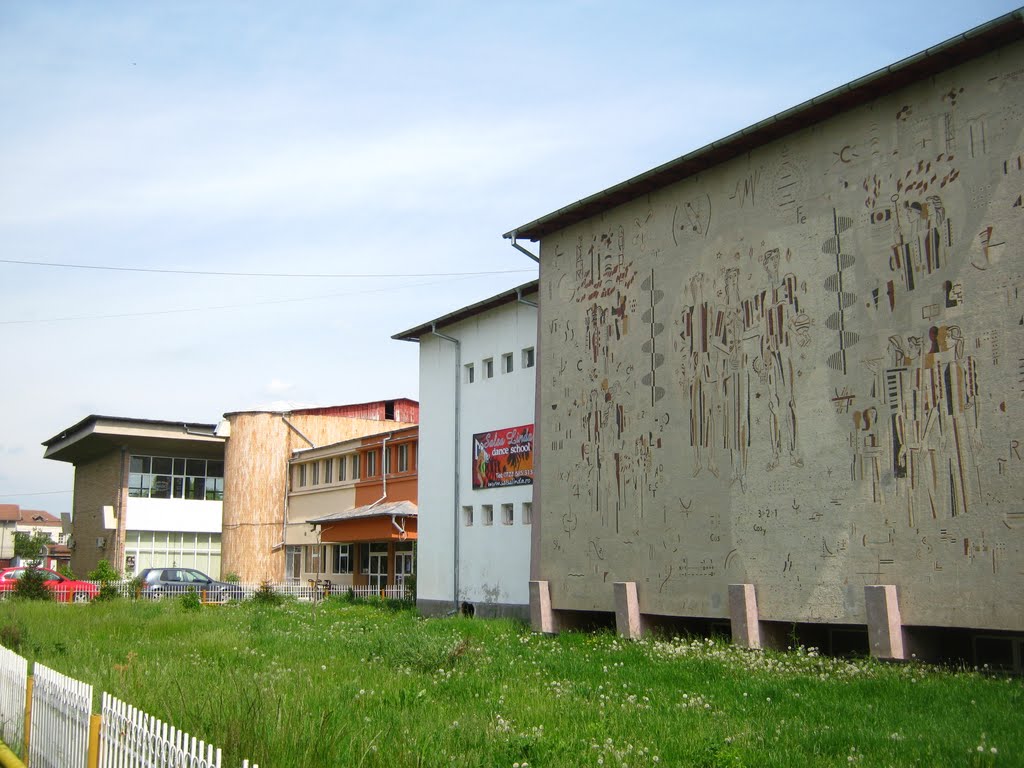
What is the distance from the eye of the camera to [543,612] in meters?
22.0

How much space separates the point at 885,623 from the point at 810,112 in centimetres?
872

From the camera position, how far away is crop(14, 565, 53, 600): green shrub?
Result: 109 feet

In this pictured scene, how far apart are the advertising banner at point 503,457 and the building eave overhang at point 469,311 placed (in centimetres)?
367

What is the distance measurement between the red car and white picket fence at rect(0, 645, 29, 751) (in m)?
23.6

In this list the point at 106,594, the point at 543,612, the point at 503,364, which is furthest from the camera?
the point at 106,594

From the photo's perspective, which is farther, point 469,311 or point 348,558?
point 348,558

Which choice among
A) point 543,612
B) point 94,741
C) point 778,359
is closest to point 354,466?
point 543,612

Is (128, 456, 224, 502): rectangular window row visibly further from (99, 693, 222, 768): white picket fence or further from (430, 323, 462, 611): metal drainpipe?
(99, 693, 222, 768): white picket fence

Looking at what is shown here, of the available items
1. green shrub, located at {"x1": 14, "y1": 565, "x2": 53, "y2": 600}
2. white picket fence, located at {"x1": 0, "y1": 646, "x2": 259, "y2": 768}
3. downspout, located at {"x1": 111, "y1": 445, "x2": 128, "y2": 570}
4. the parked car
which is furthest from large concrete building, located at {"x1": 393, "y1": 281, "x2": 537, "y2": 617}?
downspout, located at {"x1": 111, "y1": 445, "x2": 128, "y2": 570}

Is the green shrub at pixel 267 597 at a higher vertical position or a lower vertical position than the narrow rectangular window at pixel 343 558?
lower

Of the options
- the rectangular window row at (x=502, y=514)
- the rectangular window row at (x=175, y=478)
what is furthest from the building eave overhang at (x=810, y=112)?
the rectangular window row at (x=175, y=478)

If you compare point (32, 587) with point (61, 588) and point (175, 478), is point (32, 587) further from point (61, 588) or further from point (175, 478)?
point (175, 478)

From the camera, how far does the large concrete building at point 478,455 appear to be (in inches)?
1062

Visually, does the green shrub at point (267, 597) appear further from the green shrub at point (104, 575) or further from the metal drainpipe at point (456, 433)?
the metal drainpipe at point (456, 433)
